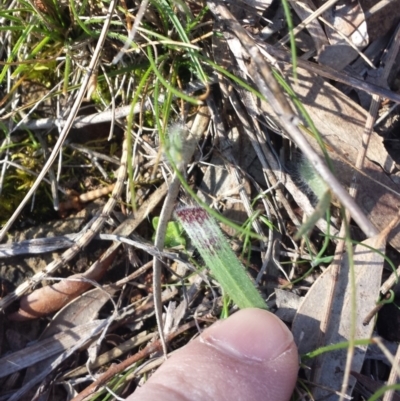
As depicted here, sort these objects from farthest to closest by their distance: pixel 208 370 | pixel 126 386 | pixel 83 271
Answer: pixel 83 271
pixel 126 386
pixel 208 370

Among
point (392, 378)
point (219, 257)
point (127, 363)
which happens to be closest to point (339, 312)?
point (392, 378)

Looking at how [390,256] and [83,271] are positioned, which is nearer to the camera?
[390,256]

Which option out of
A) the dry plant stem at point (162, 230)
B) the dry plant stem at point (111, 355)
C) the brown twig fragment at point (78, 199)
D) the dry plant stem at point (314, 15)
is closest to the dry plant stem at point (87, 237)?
the brown twig fragment at point (78, 199)

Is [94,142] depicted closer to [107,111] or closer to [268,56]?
[107,111]

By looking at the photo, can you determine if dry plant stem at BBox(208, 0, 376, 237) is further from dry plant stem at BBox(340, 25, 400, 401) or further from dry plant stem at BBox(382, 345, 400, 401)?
dry plant stem at BBox(382, 345, 400, 401)

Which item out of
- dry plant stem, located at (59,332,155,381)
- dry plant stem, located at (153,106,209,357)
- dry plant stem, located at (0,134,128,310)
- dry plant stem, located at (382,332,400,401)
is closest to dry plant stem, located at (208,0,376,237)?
dry plant stem, located at (153,106,209,357)

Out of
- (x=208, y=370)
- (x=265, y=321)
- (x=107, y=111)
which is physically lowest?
(x=208, y=370)

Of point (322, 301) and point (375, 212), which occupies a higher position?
point (375, 212)

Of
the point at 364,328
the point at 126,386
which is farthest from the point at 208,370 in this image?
the point at 364,328
